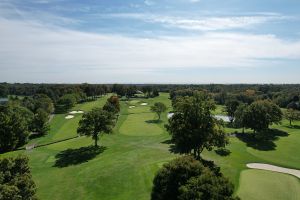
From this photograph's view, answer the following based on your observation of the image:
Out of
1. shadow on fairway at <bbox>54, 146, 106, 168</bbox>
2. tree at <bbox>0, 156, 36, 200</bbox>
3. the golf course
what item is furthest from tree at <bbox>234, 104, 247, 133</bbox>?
tree at <bbox>0, 156, 36, 200</bbox>

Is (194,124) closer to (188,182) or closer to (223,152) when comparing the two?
(188,182)

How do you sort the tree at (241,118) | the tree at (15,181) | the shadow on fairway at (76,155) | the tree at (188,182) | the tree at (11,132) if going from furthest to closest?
the tree at (241,118) → the tree at (11,132) → the shadow on fairway at (76,155) → the tree at (15,181) → the tree at (188,182)

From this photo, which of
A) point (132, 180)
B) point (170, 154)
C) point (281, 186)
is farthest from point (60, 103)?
point (281, 186)

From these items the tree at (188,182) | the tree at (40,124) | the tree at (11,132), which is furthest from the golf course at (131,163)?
the tree at (188,182)

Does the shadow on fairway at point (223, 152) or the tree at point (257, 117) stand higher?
the tree at point (257, 117)

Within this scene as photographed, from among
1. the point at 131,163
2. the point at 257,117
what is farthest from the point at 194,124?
the point at 257,117

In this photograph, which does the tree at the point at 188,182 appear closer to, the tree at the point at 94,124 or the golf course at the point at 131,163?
the golf course at the point at 131,163

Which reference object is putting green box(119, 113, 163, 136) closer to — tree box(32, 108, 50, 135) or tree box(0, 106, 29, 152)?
tree box(32, 108, 50, 135)
